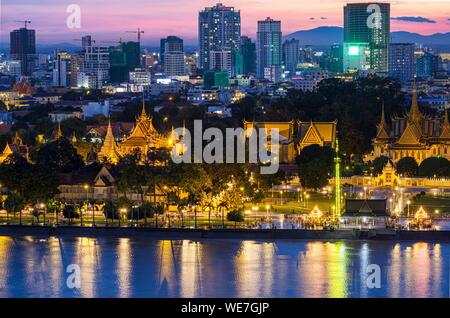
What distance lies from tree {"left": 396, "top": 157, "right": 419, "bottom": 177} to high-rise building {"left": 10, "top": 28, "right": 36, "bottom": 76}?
2585 inches

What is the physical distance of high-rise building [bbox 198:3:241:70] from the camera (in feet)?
Result: 350

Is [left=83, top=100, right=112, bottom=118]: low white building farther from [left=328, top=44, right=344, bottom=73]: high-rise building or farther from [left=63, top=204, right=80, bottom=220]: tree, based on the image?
[left=328, top=44, right=344, bottom=73]: high-rise building

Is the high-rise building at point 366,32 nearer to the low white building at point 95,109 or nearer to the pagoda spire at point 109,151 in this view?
the low white building at point 95,109

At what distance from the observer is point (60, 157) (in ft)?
100

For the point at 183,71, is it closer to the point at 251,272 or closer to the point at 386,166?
the point at 386,166

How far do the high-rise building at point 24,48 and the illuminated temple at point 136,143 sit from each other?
5999 centimetres

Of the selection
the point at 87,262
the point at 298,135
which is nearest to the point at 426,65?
the point at 298,135

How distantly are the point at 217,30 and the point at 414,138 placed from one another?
247 feet

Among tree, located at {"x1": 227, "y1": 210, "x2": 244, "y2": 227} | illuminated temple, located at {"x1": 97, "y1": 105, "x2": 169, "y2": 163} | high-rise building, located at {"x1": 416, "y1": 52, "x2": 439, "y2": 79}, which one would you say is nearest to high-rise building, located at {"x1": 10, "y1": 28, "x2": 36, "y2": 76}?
high-rise building, located at {"x1": 416, "y1": 52, "x2": 439, "y2": 79}

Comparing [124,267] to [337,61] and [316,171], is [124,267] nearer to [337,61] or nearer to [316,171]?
[316,171]

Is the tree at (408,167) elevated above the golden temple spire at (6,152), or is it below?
below

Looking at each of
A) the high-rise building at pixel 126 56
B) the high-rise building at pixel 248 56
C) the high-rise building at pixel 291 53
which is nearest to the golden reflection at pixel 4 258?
the high-rise building at pixel 126 56

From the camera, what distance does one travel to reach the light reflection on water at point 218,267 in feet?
62.6
